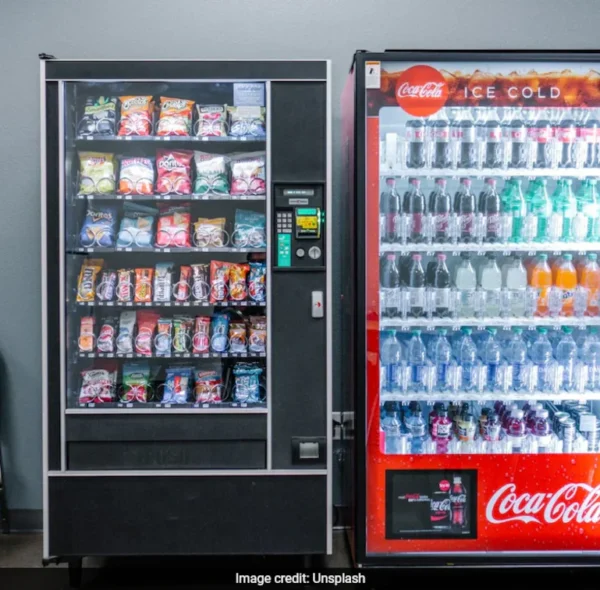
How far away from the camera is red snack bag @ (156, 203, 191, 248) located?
281 centimetres

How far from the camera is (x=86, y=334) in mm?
2785

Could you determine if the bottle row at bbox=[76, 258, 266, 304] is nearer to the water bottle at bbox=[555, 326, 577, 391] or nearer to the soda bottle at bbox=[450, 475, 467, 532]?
the soda bottle at bbox=[450, 475, 467, 532]

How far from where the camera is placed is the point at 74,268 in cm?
277

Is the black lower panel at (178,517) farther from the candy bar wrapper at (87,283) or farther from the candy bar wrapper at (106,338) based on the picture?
the candy bar wrapper at (87,283)

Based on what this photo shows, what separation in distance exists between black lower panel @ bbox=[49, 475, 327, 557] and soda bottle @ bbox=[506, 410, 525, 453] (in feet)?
2.91

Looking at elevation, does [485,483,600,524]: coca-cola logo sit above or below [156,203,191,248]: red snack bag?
below

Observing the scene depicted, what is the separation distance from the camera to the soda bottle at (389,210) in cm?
269

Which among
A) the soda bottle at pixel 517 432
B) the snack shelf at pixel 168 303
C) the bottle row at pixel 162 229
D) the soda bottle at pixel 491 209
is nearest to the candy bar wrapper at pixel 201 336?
the snack shelf at pixel 168 303

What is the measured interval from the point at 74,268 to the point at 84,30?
1400 millimetres

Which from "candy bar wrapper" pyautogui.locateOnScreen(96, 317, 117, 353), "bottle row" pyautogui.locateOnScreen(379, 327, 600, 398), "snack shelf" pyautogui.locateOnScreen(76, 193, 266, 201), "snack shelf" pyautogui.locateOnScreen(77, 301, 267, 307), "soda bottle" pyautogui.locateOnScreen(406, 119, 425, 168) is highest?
"soda bottle" pyautogui.locateOnScreen(406, 119, 425, 168)

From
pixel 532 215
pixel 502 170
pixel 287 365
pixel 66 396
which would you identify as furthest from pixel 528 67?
pixel 66 396

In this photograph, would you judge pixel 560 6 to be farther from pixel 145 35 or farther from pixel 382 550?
pixel 382 550

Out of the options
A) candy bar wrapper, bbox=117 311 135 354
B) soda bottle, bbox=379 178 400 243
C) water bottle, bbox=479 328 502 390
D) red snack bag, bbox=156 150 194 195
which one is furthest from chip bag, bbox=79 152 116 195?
water bottle, bbox=479 328 502 390

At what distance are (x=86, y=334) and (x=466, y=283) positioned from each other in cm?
174
